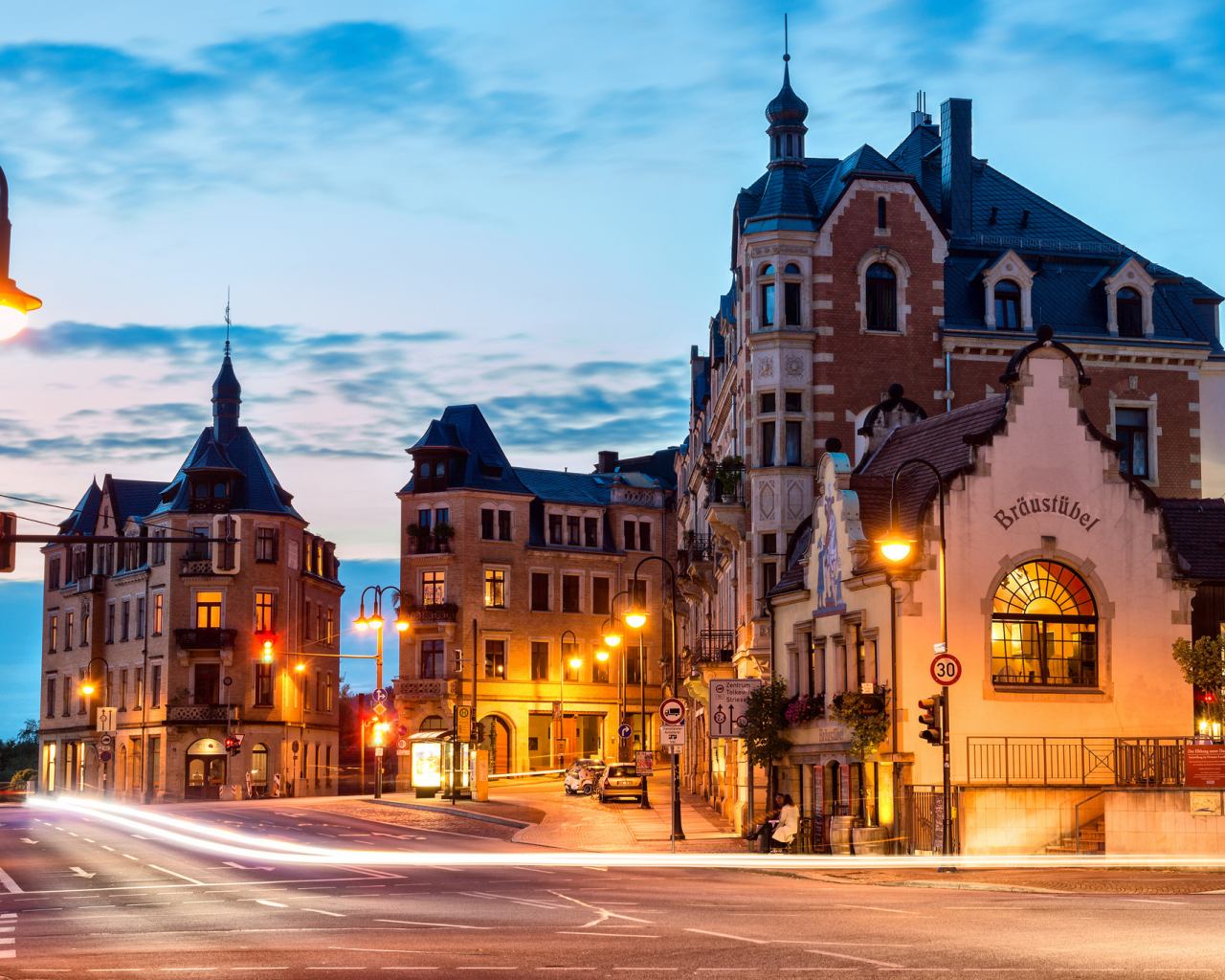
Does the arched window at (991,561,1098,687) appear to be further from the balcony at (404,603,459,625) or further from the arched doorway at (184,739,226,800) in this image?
the arched doorway at (184,739,226,800)

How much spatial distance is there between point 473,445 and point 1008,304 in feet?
144

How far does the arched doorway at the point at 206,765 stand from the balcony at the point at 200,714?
1.20 m

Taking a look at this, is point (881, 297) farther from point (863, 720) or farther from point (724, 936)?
point (724, 936)

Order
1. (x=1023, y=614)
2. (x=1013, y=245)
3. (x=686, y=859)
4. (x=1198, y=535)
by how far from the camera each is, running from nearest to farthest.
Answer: (x=686, y=859), (x=1023, y=614), (x=1198, y=535), (x=1013, y=245)

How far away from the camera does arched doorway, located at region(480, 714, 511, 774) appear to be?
85.1 metres

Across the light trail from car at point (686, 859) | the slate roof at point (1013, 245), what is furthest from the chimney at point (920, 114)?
the light trail from car at point (686, 859)

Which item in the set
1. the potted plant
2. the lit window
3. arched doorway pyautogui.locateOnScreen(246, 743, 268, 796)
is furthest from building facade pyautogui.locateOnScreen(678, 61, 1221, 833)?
the lit window

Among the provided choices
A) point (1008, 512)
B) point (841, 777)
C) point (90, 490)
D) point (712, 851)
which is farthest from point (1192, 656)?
point (90, 490)

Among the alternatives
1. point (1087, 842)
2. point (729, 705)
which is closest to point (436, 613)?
point (729, 705)

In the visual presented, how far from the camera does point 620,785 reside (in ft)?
185

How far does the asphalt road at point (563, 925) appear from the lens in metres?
14.0

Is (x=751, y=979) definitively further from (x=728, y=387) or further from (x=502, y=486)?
(x=502, y=486)

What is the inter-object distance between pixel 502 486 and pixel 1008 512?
56013mm

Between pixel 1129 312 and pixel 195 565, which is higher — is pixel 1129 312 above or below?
above
